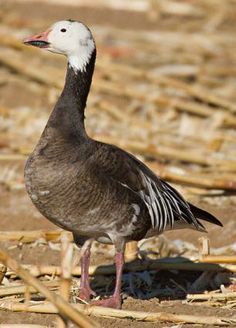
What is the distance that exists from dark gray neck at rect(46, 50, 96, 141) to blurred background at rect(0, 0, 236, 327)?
1.42 meters

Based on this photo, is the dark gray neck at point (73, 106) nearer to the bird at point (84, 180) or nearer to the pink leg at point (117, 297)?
the bird at point (84, 180)

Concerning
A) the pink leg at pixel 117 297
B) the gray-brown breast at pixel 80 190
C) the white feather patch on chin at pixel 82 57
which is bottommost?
the pink leg at pixel 117 297

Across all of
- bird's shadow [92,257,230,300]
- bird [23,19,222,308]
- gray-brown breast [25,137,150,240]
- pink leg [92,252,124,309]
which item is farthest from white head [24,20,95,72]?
bird's shadow [92,257,230,300]

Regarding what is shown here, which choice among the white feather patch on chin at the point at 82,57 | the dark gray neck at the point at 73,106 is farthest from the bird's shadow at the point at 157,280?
the white feather patch on chin at the point at 82,57

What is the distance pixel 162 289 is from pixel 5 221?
5.99 ft

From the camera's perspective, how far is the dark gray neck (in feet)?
19.9

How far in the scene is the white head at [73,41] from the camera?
6098 mm

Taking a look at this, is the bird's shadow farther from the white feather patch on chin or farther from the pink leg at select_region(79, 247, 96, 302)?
the white feather patch on chin

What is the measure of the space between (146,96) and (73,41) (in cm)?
527

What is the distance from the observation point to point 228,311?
6.00 metres

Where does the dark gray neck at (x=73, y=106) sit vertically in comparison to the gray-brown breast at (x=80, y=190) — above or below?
above

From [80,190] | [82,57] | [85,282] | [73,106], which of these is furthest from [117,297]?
[82,57]

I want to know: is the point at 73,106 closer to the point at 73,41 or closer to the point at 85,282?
the point at 73,41

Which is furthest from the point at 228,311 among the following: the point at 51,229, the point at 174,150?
the point at 174,150
